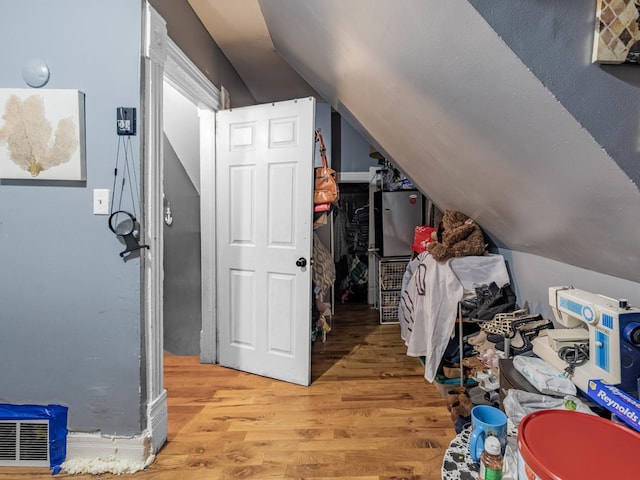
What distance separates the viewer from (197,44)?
7.66 feet

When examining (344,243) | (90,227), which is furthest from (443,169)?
(344,243)

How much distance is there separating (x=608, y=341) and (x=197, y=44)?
2.66 metres

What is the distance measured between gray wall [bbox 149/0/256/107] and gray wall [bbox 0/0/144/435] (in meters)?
0.39

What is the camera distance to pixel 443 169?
78.0 inches

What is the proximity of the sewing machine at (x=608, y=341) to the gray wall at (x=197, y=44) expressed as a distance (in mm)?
2274

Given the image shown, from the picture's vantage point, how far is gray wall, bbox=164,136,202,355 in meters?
2.86

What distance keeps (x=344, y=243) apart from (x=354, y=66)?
3.21 m

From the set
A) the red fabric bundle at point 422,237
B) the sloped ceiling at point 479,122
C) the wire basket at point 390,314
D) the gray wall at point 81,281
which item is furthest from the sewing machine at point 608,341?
the wire basket at point 390,314

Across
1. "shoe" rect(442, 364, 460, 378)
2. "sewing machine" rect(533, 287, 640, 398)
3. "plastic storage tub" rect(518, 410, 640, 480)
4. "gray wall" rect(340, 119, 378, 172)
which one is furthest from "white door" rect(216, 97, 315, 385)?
"gray wall" rect(340, 119, 378, 172)

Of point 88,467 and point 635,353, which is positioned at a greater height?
point 635,353

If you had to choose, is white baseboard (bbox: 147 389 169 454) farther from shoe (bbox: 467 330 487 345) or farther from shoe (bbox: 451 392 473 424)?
shoe (bbox: 467 330 487 345)

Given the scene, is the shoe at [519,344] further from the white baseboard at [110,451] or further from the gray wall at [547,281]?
the white baseboard at [110,451]

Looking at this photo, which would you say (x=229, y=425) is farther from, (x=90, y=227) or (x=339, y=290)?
(x=339, y=290)

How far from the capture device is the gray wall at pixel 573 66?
0.85 meters
